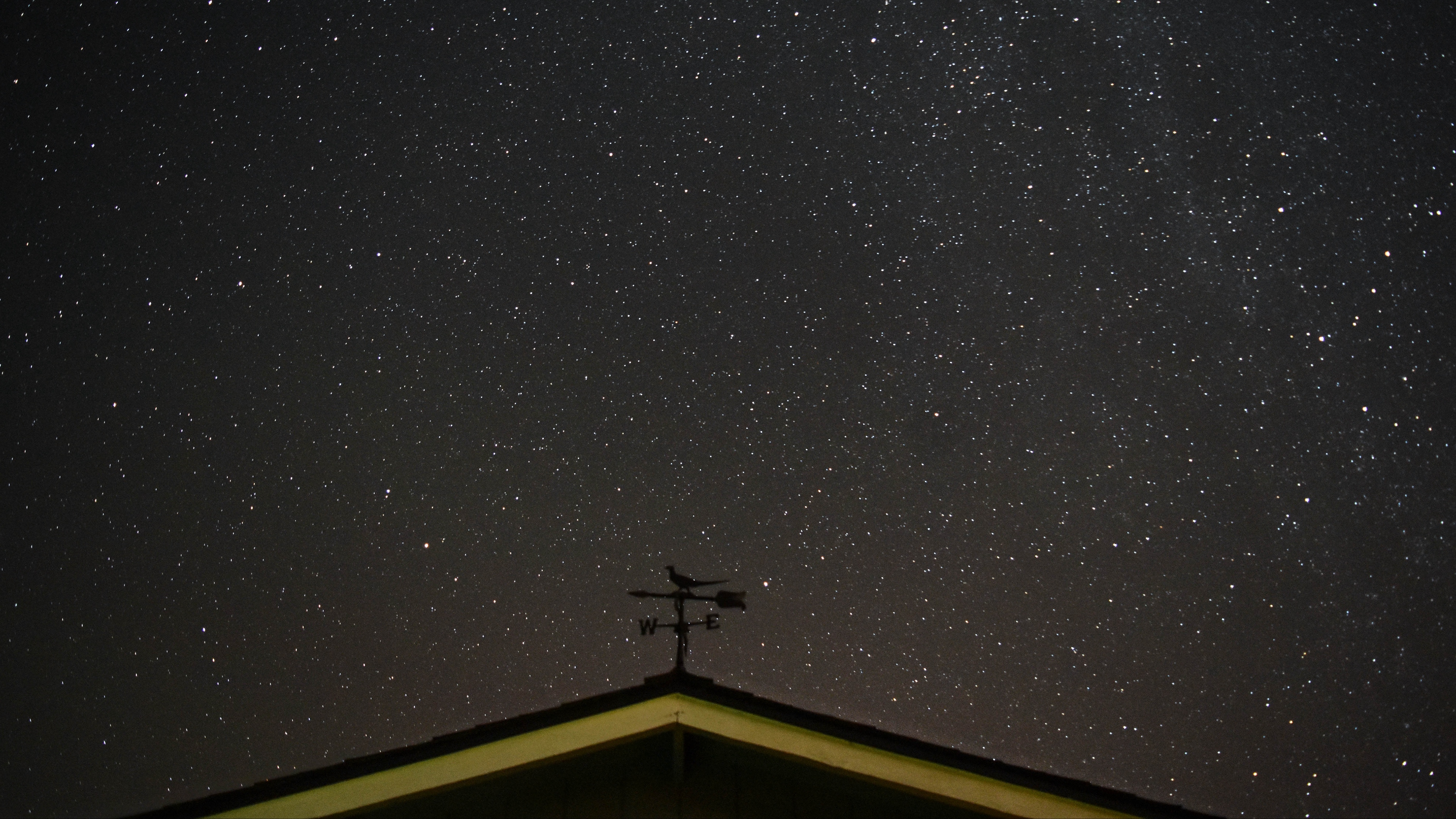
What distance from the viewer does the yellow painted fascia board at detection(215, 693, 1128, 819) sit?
12.7ft

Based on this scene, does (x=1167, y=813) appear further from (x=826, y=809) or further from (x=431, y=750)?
(x=431, y=750)

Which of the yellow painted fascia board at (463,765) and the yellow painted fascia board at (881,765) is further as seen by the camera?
A: the yellow painted fascia board at (463,765)

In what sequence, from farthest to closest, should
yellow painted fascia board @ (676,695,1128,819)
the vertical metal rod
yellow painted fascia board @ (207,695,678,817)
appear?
1. the vertical metal rod
2. yellow painted fascia board @ (207,695,678,817)
3. yellow painted fascia board @ (676,695,1128,819)

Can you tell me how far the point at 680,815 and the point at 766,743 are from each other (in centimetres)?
46

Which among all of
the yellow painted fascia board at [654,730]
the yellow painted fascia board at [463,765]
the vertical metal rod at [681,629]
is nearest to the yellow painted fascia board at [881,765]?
the yellow painted fascia board at [654,730]

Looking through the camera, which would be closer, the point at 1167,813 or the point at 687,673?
the point at 1167,813

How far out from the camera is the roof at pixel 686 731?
3844 mm

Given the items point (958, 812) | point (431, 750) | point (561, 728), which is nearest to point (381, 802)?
point (431, 750)

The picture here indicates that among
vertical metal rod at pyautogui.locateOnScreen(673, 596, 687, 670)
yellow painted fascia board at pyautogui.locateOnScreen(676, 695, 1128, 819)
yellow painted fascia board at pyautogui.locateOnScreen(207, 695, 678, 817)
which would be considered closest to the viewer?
yellow painted fascia board at pyautogui.locateOnScreen(676, 695, 1128, 819)

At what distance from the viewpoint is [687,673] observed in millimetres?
4250

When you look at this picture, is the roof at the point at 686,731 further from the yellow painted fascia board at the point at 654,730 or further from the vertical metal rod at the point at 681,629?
the vertical metal rod at the point at 681,629

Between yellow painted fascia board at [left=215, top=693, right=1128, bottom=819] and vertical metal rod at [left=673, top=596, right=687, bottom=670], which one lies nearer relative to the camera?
yellow painted fascia board at [left=215, top=693, right=1128, bottom=819]

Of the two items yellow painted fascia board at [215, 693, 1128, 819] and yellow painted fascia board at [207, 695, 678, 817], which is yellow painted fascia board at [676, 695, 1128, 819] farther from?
yellow painted fascia board at [207, 695, 678, 817]

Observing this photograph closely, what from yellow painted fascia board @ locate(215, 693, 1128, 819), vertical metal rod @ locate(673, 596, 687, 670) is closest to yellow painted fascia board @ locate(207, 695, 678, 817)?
yellow painted fascia board @ locate(215, 693, 1128, 819)
